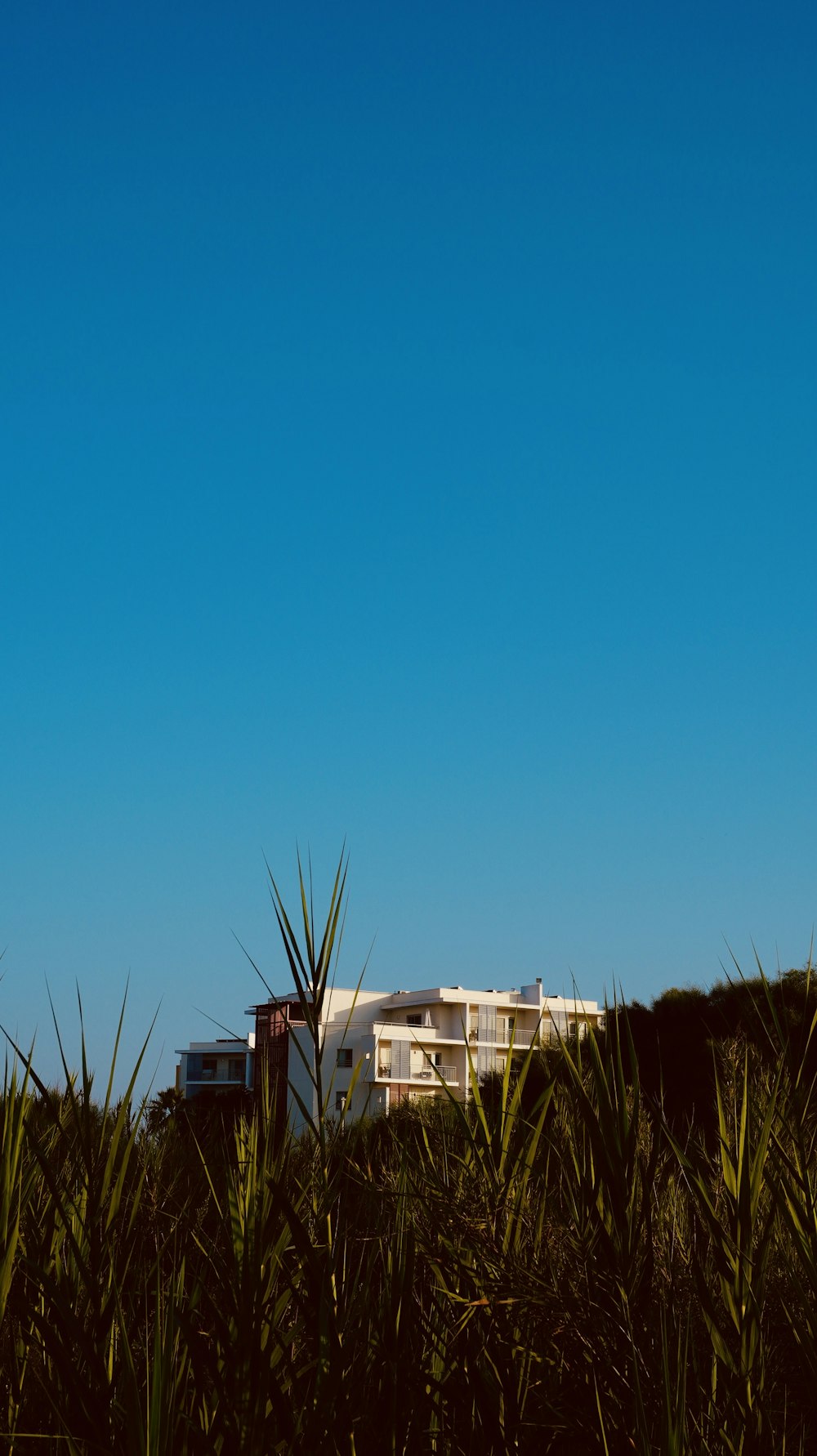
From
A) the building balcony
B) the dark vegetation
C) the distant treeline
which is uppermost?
the building balcony

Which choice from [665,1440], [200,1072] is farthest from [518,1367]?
[200,1072]

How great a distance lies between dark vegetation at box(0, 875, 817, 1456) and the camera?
116 inches

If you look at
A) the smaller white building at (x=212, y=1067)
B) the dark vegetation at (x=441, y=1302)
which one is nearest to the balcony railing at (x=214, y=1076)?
the smaller white building at (x=212, y=1067)

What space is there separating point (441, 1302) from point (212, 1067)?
76.3m

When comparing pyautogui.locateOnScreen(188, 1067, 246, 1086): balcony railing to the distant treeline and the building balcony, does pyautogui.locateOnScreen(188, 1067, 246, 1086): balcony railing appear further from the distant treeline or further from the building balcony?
the distant treeline

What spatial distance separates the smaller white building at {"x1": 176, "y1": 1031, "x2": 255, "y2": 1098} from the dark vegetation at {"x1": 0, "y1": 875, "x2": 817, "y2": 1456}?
235 ft

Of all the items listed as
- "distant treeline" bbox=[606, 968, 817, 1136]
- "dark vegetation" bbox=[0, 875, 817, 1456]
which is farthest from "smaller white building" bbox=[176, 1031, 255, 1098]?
"dark vegetation" bbox=[0, 875, 817, 1456]

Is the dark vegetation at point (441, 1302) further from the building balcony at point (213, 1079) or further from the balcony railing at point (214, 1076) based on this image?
the balcony railing at point (214, 1076)

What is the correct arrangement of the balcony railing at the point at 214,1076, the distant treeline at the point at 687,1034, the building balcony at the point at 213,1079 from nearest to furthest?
1. the distant treeline at the point at 687,1034
2. the building balcony at the point at 213,1079
3. the balcony railing at the point at 214,1076

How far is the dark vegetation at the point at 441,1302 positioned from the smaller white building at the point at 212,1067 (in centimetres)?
7165

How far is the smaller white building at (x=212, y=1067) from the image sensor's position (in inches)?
2928

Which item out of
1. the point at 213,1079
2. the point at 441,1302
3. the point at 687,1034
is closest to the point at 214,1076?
the point at 213,1079

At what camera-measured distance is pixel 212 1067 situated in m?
77.1

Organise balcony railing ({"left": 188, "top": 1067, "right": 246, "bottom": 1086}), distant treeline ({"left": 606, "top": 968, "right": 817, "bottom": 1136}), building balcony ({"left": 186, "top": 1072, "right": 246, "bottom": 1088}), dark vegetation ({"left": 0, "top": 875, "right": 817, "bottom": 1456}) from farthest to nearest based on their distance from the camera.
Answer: balcony railing ({"left": 188, "top": 1067, "right": 246, "bottom": 1086}) → building balcony ({"left": 186, "top": 1072, "right": 246, "bottom": 1088}) → distant treeline ({"left": 606, "top": 968, "right": 817, "bottom": 1136}) → dark vegetation ({"left": 0, "top": 875, "right": 817, "bottom": 1456})
